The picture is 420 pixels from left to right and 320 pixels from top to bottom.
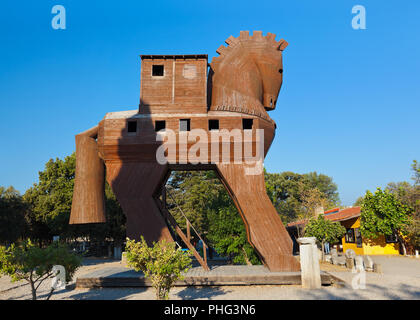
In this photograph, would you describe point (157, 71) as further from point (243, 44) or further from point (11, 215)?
point (11, 215)

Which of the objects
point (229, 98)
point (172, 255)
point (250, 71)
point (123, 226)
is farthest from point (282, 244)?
point (123, 226)

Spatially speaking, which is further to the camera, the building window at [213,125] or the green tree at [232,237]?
the green tree at [232,237]

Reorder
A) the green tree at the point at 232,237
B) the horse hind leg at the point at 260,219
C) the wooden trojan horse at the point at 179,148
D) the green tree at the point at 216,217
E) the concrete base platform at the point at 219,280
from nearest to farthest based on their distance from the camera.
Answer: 1. the concrete base platform at the point at 219,280
2. the horse hind leg at the point at 260,219
3. the wooden trojan horse at the point at 179,148
4. the green tree at the point at 232,237
5. the green tree at the point at 216,217

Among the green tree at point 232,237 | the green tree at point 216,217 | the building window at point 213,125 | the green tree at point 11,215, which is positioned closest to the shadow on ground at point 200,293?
the green tree at point 232,237

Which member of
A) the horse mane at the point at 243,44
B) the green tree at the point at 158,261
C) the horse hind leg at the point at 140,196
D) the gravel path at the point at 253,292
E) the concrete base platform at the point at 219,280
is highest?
the horse mane at the point at 243,44

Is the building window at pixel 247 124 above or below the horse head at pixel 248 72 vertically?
below

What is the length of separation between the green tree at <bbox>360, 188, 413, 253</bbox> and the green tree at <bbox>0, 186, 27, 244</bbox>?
28.2 meters

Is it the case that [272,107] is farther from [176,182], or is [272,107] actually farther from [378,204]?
[176,182]

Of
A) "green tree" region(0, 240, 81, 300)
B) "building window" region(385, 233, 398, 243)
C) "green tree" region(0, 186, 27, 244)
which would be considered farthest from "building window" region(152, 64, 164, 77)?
"building window" region(385, 233, 398, 243)

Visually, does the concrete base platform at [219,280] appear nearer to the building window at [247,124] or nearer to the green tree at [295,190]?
the building window at [247,124]

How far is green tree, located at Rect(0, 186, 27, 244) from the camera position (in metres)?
22.8

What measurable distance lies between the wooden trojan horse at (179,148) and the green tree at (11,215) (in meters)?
14.3

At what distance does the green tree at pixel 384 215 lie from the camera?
23.4 meters

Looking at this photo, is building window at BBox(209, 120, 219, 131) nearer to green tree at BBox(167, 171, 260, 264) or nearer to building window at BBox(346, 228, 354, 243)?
green tree at BBox(167, 171, 260, 264)
